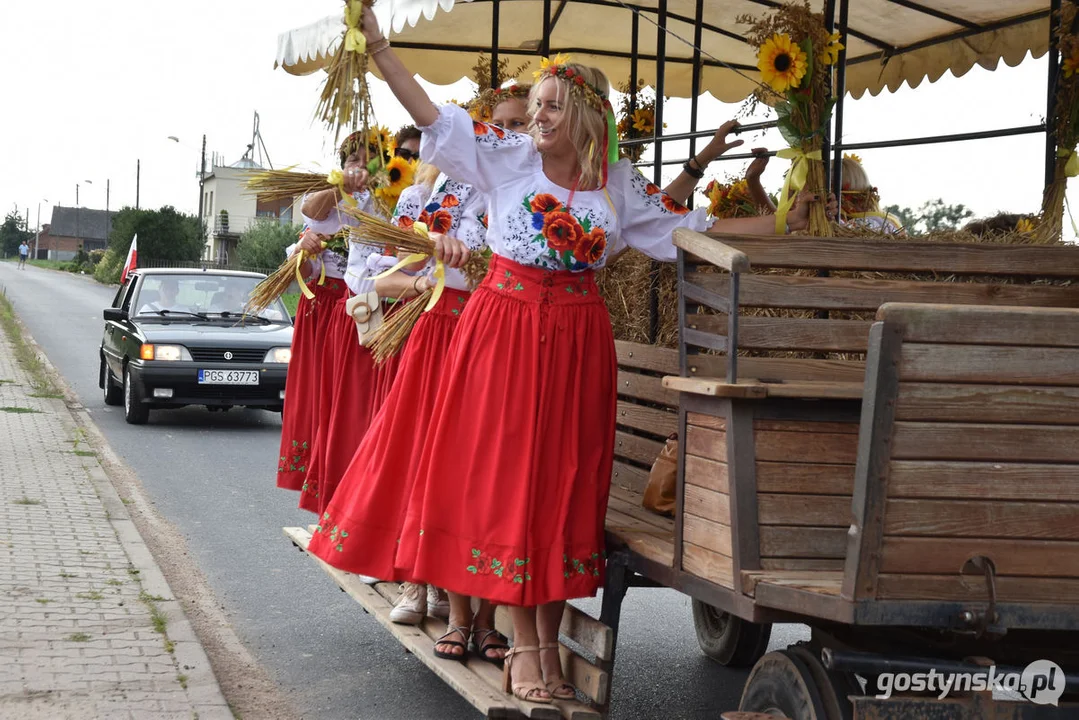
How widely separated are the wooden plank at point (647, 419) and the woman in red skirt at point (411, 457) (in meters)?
0.73

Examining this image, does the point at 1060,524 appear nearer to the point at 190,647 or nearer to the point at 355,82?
the point at 355,82

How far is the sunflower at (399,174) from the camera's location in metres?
5.74

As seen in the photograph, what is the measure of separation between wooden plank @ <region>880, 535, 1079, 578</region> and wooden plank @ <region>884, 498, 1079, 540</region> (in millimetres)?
17

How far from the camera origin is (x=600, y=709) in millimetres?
3904

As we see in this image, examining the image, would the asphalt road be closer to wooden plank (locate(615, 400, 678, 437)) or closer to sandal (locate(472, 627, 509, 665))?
sandal (locate(472, 627, 509, 665))

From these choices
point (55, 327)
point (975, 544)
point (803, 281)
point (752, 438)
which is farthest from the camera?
point (55, 327)

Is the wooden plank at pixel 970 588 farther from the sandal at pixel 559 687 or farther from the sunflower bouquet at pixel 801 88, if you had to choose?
the sunflower bouquet at pixel 801 88

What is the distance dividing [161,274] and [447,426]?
1062 centimetres

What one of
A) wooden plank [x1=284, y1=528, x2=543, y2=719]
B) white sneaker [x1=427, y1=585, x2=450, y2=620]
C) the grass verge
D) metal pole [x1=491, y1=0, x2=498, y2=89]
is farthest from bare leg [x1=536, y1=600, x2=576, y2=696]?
the grass verge

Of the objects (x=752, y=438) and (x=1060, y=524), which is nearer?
→ (x=1060, y=524)

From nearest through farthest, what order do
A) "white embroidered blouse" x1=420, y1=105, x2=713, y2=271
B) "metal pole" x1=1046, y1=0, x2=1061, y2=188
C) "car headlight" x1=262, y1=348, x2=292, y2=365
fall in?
"white embroidered blouse" x1=420, y1=105, x2=713, y2=271
"metal pole" x1=1046, y1=0, x2=1061, y2=188
"car headlight" x1=262, y1=348, x2=292, y2=365

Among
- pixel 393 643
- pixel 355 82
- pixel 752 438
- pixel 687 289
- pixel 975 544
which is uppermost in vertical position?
pixel 355 82

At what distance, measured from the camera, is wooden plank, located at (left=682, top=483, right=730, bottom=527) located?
11.1 ft

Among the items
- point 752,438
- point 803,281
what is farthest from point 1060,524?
point 803,281
